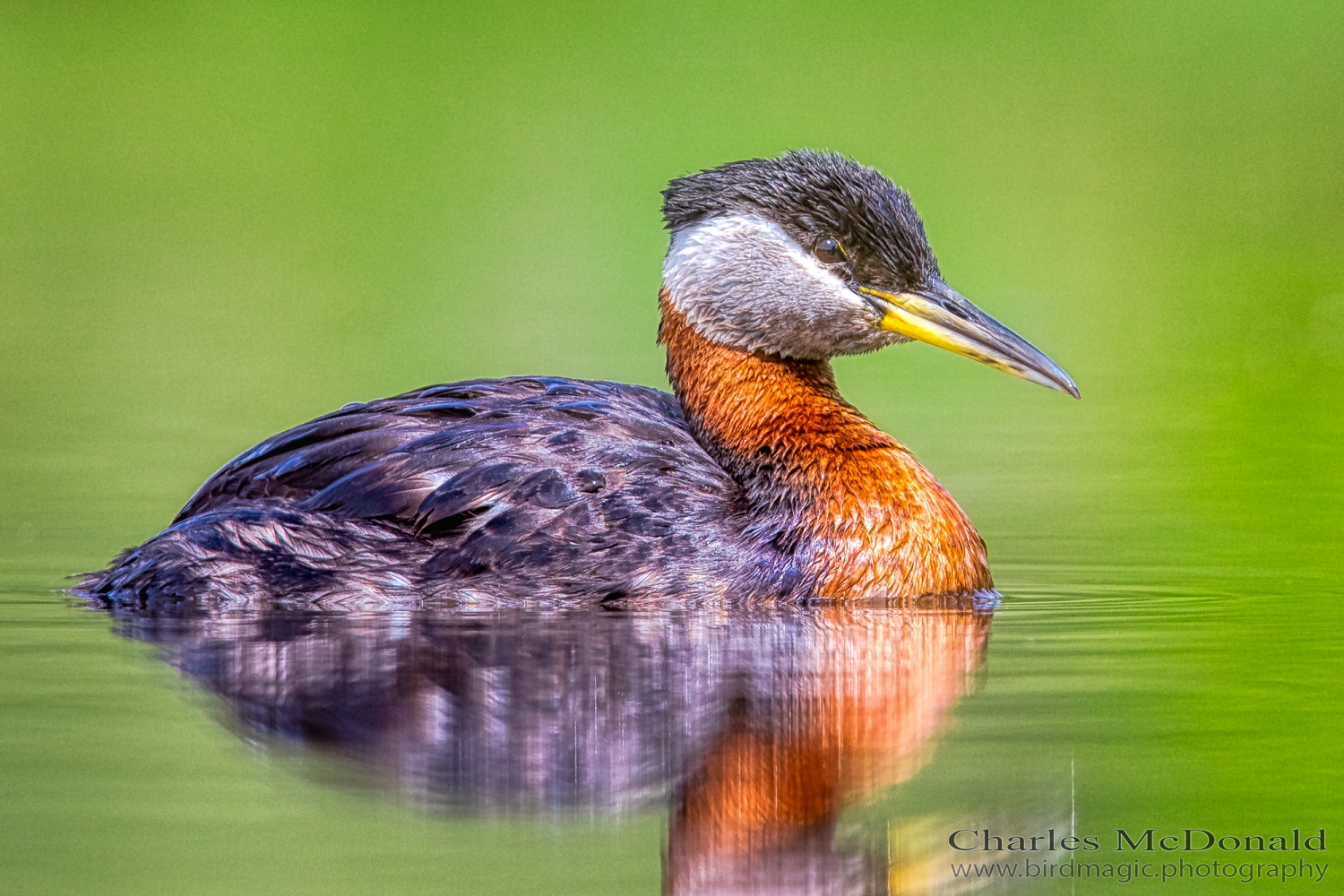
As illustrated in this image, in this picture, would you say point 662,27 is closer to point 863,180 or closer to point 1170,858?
point 863,180

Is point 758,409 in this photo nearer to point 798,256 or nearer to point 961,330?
point 798,256

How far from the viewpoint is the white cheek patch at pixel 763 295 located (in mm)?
9930

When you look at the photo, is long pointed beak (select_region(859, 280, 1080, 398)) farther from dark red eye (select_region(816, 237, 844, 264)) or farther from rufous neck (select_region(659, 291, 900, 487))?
rufous neck (select_region(659, 291, 900, 487))

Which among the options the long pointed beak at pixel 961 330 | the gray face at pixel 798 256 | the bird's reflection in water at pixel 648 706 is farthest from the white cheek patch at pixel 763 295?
the bird's reflection in water at pixel 648 706

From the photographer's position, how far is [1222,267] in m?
23.9

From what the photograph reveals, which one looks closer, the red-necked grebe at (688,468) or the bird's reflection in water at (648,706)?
the bird's reflection in water at (648,706)

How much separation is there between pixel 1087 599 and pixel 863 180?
2.04 metres

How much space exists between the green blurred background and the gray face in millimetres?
1462

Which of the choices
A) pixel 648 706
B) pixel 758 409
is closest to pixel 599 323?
pixel 758 409

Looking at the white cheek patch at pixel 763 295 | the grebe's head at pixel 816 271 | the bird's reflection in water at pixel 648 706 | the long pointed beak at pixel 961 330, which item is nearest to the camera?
the bird's reflection in water at pixel 648 706

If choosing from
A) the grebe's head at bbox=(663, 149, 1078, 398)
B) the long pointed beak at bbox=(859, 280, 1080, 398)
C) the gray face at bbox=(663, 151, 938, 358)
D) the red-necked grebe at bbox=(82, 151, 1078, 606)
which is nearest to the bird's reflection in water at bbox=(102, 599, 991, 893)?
the red-necked grebe at bbox=(82, 151, 1078, 606)

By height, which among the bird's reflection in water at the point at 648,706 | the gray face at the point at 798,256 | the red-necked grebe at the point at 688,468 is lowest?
the bird's reflection in water at the point at 648,706

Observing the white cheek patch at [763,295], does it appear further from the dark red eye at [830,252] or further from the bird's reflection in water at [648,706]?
the bird's reflection in water at [648,706]

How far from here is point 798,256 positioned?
32.7 feet
